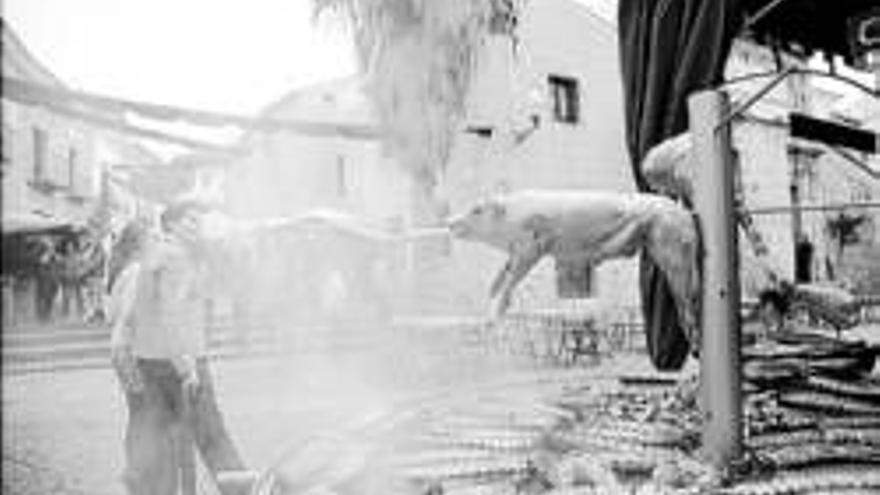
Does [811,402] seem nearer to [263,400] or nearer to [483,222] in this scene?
[483,222]

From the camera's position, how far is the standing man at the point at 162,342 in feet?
11.4

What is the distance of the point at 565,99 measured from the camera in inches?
237

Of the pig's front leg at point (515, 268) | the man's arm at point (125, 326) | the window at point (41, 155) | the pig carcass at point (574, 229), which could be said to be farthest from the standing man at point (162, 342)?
the pig's front leg at point (515, 268)

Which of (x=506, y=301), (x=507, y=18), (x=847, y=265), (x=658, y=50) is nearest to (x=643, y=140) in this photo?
(x=658, y=50)

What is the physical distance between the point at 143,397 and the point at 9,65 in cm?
153

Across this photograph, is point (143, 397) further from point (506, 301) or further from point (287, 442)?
point (506, 301)

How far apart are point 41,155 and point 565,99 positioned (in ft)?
12.8

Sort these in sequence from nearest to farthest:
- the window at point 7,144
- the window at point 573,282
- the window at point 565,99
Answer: the window at point 7,144, the window at point 573,282, the window at point 565,99

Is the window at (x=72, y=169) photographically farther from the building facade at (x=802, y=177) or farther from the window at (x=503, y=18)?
the building facade at (x=802, y=177)

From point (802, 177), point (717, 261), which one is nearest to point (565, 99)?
point (717, 261)

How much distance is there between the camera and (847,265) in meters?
11.3

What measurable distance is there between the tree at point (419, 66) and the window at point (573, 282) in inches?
55.8

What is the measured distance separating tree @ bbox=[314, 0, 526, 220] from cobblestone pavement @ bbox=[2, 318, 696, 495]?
44.7 inches

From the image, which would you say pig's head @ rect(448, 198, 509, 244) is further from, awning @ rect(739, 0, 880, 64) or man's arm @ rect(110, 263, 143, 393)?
awning @ rect(739, 0, 880, 64)
